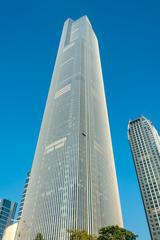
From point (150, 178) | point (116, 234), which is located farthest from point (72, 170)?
point (150, 178)

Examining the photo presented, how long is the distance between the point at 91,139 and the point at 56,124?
86.1 ft

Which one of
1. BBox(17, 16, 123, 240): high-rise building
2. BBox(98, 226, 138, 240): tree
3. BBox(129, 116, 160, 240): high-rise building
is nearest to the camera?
BBox(98, 226, 138, 240): tree

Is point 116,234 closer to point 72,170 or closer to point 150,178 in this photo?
point 72,170

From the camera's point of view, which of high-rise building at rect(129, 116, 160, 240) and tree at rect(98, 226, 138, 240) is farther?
high-rise building at rect(129, 116, 160, 240)

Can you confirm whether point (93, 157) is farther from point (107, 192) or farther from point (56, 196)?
point (56, 196)

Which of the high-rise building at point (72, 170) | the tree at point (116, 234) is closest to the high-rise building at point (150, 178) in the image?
the high-rise building at point (72, 170)

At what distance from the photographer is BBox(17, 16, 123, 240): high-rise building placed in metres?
125

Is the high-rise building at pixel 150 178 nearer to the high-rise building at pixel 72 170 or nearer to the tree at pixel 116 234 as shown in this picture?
the high-rise building at pixel 72 170

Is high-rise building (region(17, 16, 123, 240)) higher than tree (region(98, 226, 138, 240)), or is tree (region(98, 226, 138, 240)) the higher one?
high-rise building (region(17, 16, 123, 240))

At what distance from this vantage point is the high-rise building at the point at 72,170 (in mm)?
124562

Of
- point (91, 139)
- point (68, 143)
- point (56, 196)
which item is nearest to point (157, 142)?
point (91, 139)

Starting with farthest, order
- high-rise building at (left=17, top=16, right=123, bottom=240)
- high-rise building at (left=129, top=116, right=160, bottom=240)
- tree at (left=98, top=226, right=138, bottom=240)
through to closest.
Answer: high-rise building at (left=129, top=116, right=160, bottom=240) → high-rise building at (left=17, top=16, right=123, bottom=240) → tree at (left=98, top=226, right=138, bottom=240)

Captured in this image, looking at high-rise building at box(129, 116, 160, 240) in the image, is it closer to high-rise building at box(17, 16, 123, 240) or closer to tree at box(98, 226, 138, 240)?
high-rise building at box(17, 16, 123, 240)

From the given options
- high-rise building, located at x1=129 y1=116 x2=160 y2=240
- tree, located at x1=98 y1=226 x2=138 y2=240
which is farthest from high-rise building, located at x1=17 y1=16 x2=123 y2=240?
tree, located at x1=98 y1=226 x2=138 y2=240
